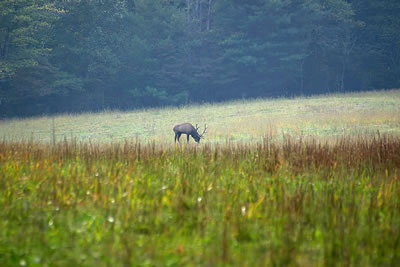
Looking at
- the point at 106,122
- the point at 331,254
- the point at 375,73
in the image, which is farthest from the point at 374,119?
the point at 375,73

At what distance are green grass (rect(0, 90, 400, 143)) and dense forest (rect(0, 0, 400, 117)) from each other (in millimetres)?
10224

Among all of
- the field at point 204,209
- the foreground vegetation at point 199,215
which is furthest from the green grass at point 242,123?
the foreground vegetation at point 199,215

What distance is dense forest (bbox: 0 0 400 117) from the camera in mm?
44500

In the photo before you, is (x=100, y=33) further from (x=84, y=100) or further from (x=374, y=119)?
(x=374, y=119)

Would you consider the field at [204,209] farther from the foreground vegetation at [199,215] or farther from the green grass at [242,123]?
the green grass at [242,123]

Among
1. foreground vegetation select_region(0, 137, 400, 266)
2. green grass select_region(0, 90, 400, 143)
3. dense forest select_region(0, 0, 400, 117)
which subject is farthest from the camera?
dense forest select_region(0, 0, 400, 117)

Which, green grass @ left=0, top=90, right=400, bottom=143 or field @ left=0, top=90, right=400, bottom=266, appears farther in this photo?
green grass @ left=0, top=90, right=400, bottom=143

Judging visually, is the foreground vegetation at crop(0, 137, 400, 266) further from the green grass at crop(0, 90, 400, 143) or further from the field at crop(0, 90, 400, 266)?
the green grass at crop(0, 90, 400, 143)

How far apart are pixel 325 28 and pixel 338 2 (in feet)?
10.0

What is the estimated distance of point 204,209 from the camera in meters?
5.29

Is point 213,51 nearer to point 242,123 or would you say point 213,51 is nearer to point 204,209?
point 242,123

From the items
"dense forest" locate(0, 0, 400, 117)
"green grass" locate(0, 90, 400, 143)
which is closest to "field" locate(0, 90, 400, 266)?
"green grass" locate(0, 90, 400, 143)

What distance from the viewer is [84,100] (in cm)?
4634

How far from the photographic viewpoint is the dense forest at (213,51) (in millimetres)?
44500
